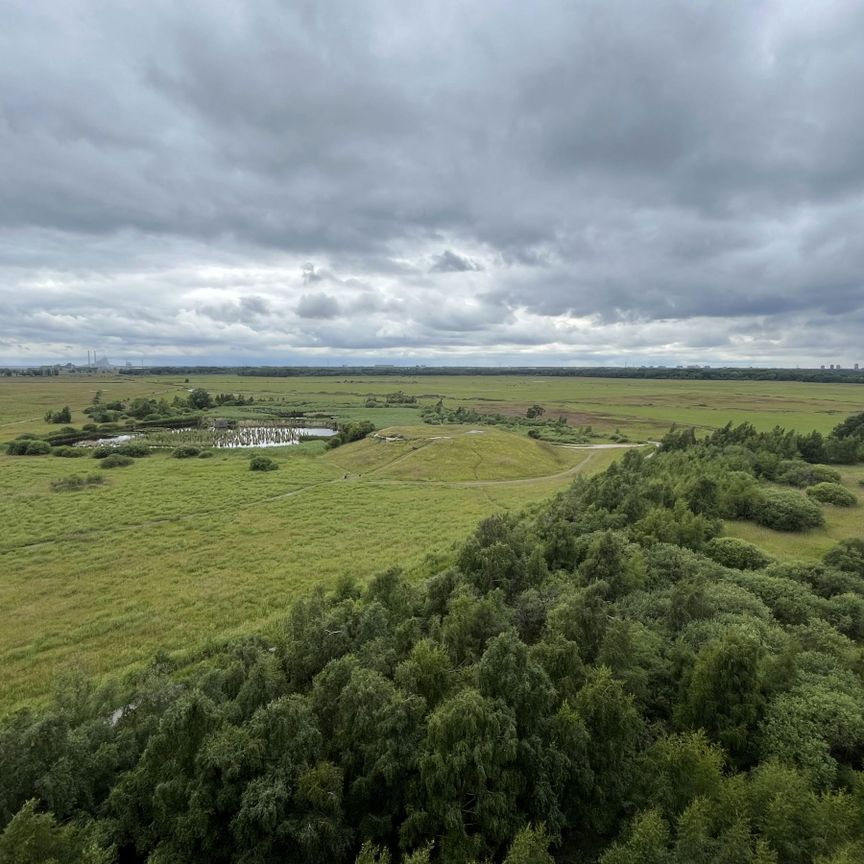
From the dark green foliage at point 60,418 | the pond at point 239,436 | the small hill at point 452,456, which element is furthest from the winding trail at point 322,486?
the dark green foliage at point 60,418

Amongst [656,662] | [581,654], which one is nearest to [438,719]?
[581,654]

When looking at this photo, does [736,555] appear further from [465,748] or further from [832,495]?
[465,748]

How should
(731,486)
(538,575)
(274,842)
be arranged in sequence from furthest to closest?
(731,486) < (538,575) < (274,842)

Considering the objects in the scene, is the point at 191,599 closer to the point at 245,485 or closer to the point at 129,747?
the point at 129,747

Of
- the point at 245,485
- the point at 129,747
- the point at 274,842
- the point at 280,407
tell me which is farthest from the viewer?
the point at 280,407

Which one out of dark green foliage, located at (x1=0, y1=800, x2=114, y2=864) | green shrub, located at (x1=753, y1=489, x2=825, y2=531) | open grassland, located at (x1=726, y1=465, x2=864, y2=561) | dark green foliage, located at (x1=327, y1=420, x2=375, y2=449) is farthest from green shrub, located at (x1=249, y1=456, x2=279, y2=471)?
dark green foliage, located at (x1=0, y1=800, x2=114, y2=864)

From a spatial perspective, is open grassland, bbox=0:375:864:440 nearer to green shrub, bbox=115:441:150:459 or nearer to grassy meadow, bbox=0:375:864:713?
grassy meadow, bbox=0:375:864:713
